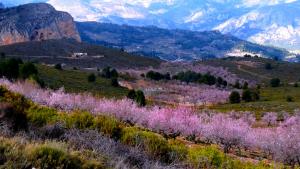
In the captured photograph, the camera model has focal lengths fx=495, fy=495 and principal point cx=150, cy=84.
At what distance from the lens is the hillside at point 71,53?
14975cm

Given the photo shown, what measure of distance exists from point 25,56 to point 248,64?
7719 centimetres

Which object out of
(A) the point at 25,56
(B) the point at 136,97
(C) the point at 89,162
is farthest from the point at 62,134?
(A) the point at 25,56

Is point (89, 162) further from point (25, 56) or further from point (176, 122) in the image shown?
point (25, 56)

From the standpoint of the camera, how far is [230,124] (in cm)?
5212

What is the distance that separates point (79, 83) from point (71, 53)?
7300 cm

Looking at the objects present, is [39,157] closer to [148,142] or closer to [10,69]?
[148,142]

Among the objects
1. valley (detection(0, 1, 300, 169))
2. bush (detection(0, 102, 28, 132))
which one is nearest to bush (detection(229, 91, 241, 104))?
valley (detection(0, 1, 300, 169))

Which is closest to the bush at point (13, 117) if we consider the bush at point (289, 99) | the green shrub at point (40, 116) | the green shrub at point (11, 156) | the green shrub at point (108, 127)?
the green shrub at point (40, 116)

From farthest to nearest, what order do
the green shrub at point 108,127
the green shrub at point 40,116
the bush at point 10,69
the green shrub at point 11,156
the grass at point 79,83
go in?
the grass at point 79,83 → the bush at point 10,69 → the green shrub at point 108,127 → the green shrub at point 40,116 → the green shrub at point 11,156

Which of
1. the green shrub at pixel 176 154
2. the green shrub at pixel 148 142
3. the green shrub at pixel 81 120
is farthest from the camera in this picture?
the green shrub at pixel 81 120

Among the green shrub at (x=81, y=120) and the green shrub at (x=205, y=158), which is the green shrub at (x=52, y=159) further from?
the green shrub at (x=81, y=120)

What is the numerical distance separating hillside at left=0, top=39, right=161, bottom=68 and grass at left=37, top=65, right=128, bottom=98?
39550 millimetres

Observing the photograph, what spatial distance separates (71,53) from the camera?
167 metres

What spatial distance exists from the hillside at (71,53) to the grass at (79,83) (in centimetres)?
3955
